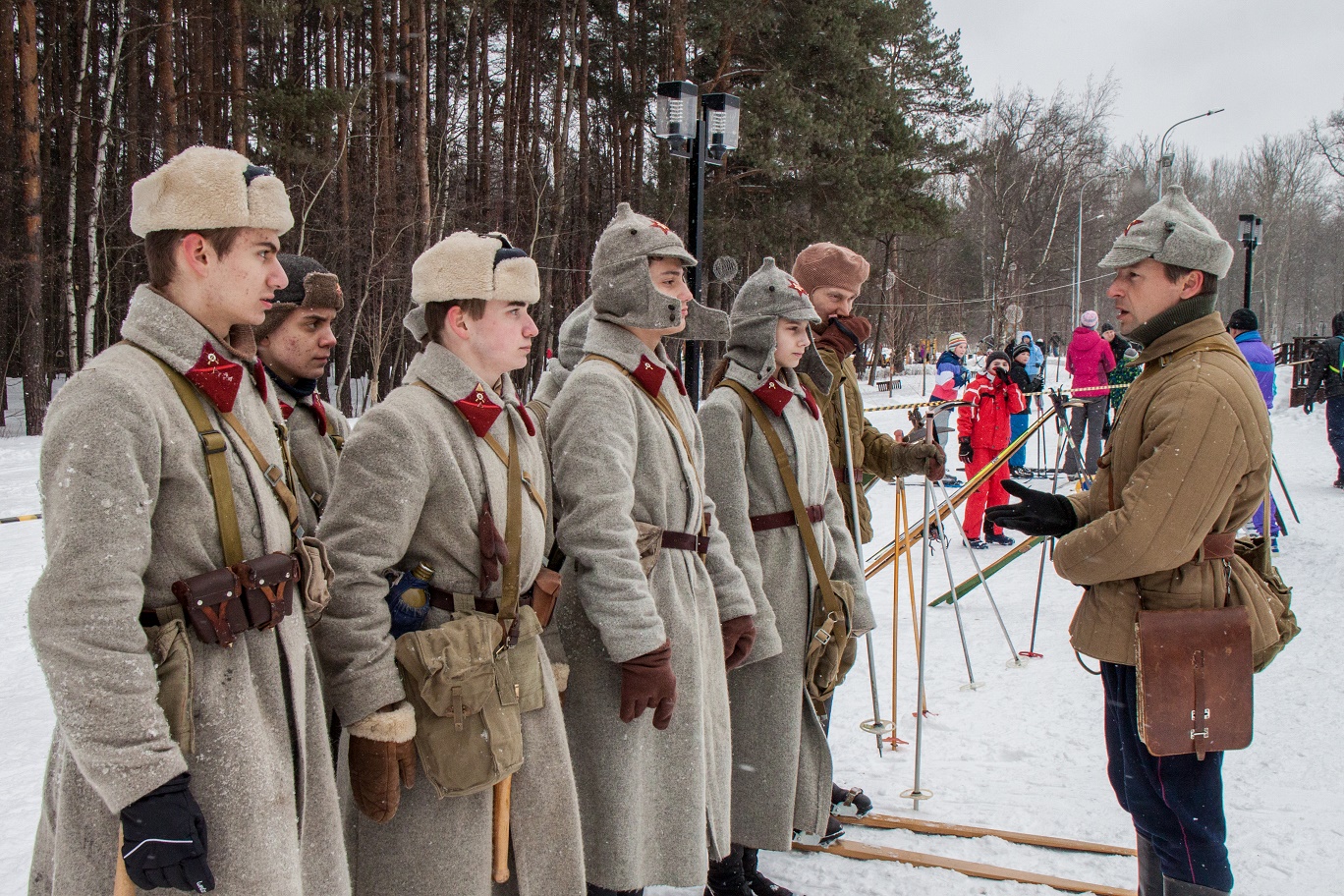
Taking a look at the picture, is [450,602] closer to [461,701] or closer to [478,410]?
[461,701]

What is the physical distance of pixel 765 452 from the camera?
10.3 feet

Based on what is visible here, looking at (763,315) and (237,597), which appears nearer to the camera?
(237,597)

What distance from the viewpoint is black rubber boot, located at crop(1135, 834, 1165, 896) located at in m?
2.68

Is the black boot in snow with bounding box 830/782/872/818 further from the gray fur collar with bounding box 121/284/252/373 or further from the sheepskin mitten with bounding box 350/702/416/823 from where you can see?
the gray fur collar with bounding box 121/284/252/373

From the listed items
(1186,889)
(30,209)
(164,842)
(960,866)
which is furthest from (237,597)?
(30,209)

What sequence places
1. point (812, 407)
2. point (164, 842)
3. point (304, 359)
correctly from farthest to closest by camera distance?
point (812, 407), point (304, 359), point (164, 842)

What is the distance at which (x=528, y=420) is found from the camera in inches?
95.0

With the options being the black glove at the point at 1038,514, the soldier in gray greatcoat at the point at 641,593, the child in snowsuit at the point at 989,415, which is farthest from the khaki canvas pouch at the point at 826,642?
the child in snowsuit at the point at 989,415

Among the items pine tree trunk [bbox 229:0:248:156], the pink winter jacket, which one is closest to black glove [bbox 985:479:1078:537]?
the pink winter jacket

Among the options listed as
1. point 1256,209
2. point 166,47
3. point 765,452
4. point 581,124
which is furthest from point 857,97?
point 1256,209

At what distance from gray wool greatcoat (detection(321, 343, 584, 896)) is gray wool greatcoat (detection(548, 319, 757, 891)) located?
0.18m

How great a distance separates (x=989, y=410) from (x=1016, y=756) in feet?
19.5

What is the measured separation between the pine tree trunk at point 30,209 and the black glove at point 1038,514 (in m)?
15.4

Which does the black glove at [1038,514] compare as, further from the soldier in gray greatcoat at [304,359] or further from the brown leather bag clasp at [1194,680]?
the soldier in gray greatcoat at [304,359]
